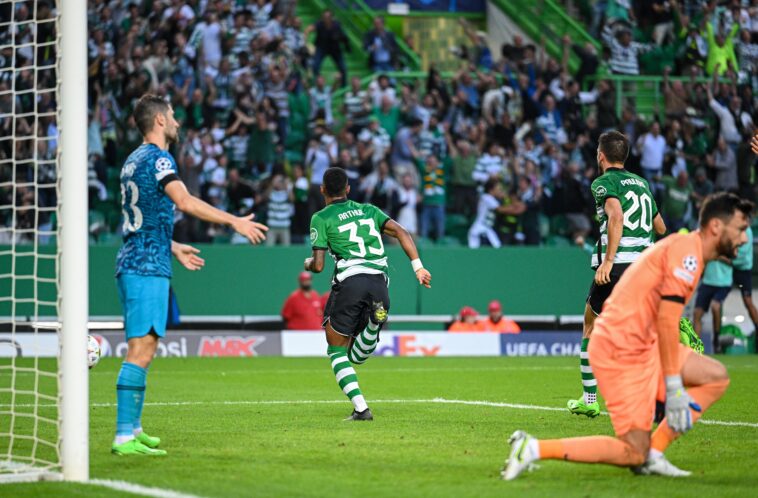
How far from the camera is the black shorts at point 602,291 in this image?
11.0 metres

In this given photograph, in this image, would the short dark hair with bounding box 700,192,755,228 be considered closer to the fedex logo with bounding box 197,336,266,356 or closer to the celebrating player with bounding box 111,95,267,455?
the celebrating player with bounding box 111,95,267,455

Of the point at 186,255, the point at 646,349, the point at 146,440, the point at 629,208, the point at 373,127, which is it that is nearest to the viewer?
the point at 646,349

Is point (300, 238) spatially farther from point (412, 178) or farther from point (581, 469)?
point (581, 469)

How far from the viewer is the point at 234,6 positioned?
2520 centimetres

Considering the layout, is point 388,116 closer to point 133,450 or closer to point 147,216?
point 147,216

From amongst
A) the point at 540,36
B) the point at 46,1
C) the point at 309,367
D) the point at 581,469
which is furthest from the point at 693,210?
the point at 581,469

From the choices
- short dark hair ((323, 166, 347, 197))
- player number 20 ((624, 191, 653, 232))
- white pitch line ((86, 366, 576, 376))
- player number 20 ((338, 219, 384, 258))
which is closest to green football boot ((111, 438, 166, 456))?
player number 20 ((338, 219, 384, 258))

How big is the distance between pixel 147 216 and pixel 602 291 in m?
4.52

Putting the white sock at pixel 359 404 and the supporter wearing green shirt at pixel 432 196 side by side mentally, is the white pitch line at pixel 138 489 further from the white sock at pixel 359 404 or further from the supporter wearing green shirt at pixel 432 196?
the supporter wearing green shirt at pixel 432 196

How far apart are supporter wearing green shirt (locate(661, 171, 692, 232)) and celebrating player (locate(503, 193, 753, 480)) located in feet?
58.4

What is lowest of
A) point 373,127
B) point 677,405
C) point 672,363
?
point 677,405

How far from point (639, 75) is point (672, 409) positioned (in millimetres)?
23381

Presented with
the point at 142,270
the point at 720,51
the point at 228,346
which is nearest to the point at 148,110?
the point at 142,270

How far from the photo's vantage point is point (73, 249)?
7.08 metres
